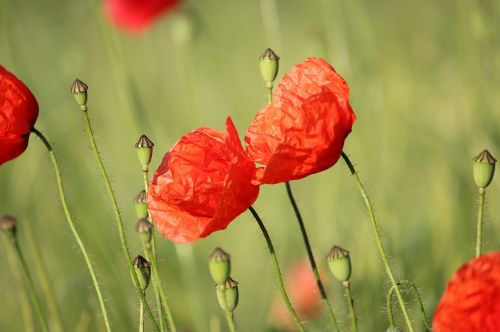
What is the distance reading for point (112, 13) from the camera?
2.13 meters

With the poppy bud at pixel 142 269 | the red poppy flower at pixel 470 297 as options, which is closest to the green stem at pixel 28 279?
the poppy bud at pixel 142 269

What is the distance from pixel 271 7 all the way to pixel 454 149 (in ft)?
1.47

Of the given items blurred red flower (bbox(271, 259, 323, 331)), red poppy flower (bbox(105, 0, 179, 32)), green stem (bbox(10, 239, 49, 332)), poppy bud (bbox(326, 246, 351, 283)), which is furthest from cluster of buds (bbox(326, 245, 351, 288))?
red poppy flower (bbox(105, 0, 179, 32))

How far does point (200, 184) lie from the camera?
0.81 metres

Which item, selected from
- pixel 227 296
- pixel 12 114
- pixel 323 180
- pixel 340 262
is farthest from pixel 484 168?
pixel 323 180

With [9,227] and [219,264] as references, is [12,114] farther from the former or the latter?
[219,264]

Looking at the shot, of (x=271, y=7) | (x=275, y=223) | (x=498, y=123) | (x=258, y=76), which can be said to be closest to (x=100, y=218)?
(x=275, y=223)

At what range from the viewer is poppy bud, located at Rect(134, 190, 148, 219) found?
0.86 meters

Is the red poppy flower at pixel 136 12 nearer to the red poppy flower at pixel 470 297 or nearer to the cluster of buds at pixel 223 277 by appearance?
the cluster of buds at pixel 223 277

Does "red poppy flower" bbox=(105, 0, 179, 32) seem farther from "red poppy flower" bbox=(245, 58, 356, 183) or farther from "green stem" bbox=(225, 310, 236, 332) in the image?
"green stem" bbox=(225, 310, 236, 332)

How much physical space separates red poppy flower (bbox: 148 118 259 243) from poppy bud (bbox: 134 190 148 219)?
0.02 metres

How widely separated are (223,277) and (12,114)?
0.27 m

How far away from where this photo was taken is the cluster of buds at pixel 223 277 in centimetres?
74

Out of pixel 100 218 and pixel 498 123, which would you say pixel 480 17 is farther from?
pixel 100 218
